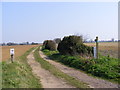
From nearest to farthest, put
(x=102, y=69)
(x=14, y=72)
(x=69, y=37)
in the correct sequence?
(x=14, y=72) → (x=102, y=69) → (x=69, y=37)

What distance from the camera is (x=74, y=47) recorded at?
2389cm

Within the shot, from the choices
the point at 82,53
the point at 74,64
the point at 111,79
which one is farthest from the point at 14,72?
the point at 82,53

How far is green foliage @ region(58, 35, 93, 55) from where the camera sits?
75.0 feet

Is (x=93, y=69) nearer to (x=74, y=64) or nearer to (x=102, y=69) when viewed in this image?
(x=102, y=69)

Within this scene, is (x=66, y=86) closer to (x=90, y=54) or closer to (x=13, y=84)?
(x=13, y=84)

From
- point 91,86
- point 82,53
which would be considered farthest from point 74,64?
point 91,86

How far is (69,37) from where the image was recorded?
83.7ft

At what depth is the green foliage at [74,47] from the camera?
2286cm

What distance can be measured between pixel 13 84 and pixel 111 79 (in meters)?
5.52

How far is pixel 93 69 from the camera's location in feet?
44.5

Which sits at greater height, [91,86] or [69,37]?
[69,37]

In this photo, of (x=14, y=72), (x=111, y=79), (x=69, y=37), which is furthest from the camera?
(x=69, y=37)

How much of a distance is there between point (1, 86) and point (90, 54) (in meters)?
15.8

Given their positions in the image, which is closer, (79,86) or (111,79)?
(79,86)
